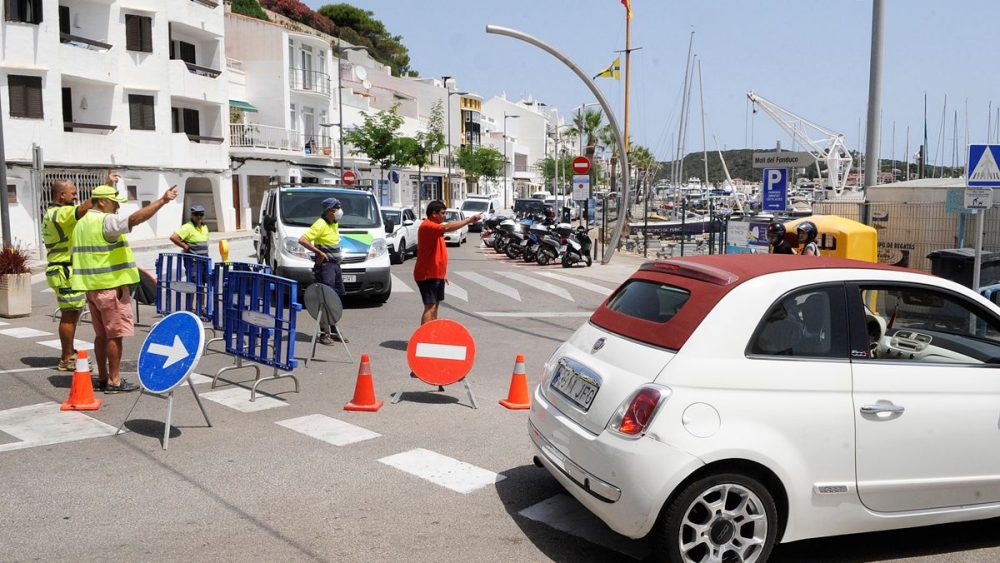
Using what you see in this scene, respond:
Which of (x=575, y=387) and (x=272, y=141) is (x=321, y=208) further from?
(x=272, y=141)

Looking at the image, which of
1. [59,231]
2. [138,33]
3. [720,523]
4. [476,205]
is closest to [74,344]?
[59,231]

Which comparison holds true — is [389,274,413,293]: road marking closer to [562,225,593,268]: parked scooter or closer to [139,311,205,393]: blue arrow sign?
[562,225,593,268]: parked scooter

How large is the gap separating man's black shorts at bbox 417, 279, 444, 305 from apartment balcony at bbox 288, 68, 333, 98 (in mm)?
37265

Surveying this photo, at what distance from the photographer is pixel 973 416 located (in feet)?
15.0

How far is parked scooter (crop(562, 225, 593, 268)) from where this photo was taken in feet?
77.7

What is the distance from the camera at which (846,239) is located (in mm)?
12172

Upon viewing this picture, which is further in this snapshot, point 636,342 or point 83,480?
point 83,480

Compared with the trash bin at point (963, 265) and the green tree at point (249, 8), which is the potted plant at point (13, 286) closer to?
the trash bin at point (963, 265)

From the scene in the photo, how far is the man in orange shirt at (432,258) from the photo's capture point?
33.1 ft

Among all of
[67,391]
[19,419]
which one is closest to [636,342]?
[19,419]

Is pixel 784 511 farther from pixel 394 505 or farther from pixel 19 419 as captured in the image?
pixel 19 419

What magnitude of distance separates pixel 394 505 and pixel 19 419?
13.0 ft

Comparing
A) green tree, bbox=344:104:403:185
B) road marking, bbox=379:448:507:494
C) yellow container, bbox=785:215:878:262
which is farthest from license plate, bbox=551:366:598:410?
green tree, bbox=344:104:403:185

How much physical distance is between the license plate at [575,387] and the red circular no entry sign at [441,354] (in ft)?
9.34
